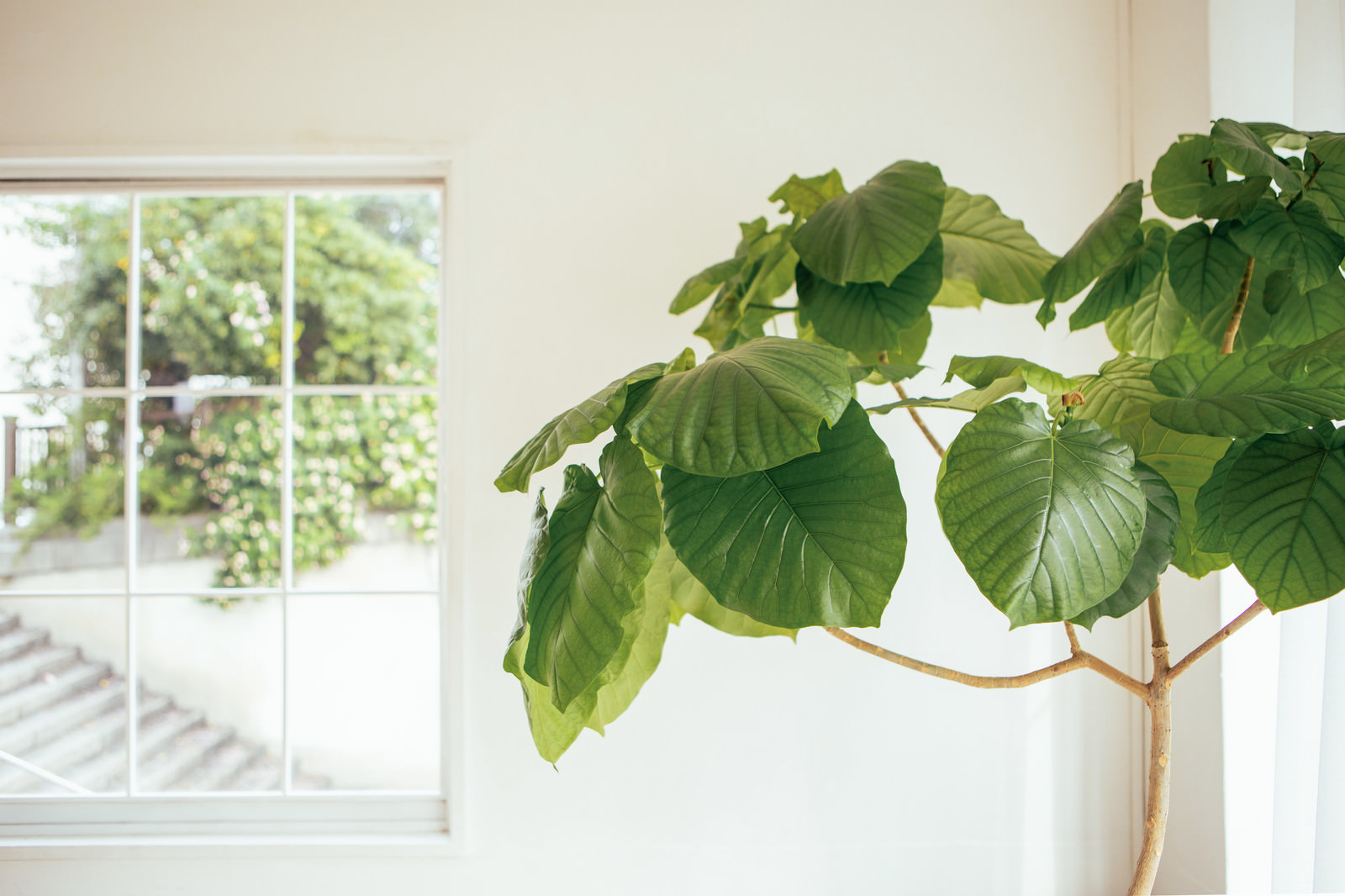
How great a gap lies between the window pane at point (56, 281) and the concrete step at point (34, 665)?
0.58 meters

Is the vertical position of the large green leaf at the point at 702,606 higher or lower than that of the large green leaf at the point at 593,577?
lower

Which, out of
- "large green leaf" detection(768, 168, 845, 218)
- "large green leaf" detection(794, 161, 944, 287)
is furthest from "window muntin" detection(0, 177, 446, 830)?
"large green leaf" detection(794, 161, 944, 287)

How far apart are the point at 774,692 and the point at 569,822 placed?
453 millimetres

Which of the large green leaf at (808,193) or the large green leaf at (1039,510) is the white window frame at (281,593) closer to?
the large green leaf at (808,193)

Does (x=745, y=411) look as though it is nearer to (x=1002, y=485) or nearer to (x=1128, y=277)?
(x=1002, y=485)

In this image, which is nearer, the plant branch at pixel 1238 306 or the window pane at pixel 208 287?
the plant branch at pixel 1238 306

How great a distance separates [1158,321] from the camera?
756 millimetres

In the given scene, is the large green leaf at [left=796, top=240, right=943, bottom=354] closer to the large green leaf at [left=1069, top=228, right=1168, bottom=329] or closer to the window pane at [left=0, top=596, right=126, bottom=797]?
the large green leaf at [left=1069, top=228, right=1168, bottom=329]

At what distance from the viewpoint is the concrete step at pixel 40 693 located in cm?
145

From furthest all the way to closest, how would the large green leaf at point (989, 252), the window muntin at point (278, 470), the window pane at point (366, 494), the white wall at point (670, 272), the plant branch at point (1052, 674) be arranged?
the window pane at point (366, 494) < the window muntin at point (278, 470) < the white wall at point (670, 272) < the large green leaf at point (989, 252) < the plant branch at point (1052, 674)

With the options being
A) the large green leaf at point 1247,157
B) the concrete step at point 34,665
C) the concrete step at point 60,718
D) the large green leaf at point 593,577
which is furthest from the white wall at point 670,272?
the large green leaf at point 593,577

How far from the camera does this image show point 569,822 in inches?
49.9

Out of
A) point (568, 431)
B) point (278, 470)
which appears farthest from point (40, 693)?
point (568, 431)

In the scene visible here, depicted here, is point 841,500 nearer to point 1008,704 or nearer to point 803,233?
point 803,233
